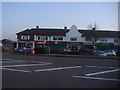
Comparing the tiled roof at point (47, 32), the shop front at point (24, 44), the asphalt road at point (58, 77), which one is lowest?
the asphalt road at point (58, 77)

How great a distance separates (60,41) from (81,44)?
7107 mm

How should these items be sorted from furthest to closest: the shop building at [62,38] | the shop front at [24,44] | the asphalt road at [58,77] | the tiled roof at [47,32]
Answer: the tiled roof at [47,32], the shop front at [24,44], the shop building at [62,38], the asphalt road at [58,77]

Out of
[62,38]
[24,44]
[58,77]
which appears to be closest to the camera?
[58,77]

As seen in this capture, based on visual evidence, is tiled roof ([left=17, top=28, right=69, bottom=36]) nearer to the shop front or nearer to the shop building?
the shop building

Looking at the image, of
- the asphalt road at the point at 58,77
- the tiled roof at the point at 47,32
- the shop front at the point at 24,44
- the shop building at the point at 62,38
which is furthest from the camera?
the tiled roof at the point at 47,32

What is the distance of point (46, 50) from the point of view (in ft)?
118

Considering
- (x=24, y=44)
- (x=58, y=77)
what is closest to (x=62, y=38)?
(x=24, y=44)

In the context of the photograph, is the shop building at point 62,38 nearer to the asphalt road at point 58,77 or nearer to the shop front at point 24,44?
the shop front at point 24,44

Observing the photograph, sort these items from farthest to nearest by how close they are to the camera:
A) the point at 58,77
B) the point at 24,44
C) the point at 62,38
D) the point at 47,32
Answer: the point at 47,32, the point at 24,44, the point at 62,38, the point at 58,77

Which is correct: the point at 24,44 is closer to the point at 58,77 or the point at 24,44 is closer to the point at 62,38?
the point at 62,38

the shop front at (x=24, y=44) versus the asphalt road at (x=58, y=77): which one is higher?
the shop front at (x=24, y=44)

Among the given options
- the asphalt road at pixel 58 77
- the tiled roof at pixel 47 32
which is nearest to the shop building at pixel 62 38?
the tiled roof at pixel 47 32

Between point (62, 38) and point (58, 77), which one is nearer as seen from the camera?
point (58, 77)

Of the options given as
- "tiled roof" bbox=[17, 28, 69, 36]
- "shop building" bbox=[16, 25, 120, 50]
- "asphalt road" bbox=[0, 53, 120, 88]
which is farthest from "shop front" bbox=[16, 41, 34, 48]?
"asphalt road" bbox=[0, 53, 120, 88]
